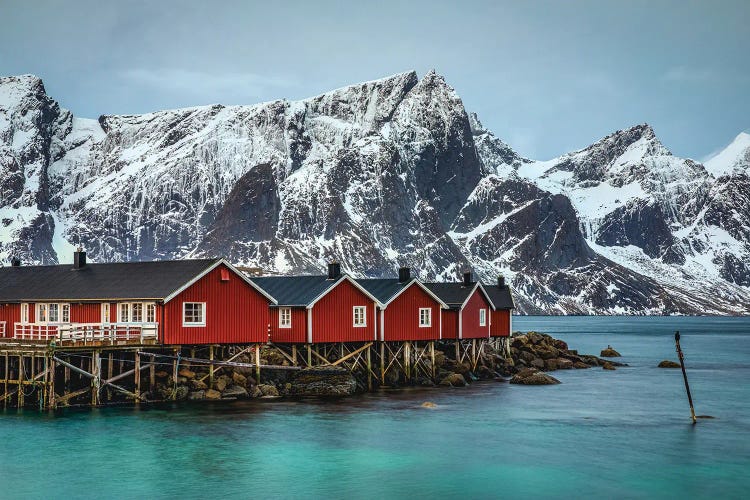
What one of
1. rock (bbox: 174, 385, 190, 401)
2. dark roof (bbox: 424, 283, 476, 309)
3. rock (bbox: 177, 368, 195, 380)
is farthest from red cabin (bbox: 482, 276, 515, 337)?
rock (bbox: 174, 385, 190, 401)

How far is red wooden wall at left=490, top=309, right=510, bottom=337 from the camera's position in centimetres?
9188

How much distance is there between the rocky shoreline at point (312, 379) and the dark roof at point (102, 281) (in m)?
6.08

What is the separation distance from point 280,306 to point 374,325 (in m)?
8.27

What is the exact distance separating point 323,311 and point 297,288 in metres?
3.82

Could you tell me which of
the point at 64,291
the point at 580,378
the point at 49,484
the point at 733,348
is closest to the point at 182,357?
the point at 64,291

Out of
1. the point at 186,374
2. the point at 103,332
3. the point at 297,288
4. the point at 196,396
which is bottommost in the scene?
the point at 196,396

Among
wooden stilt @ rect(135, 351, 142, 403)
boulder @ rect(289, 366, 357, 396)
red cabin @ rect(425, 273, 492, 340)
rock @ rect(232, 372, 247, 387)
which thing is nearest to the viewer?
wooden stilt @ rect(135, 351, 142, 403)

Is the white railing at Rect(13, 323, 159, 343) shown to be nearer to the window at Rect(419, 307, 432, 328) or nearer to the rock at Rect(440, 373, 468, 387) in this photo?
the window at Rect(419, 307, 432, 328)

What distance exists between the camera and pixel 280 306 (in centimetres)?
6925

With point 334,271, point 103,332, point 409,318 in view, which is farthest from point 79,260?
point 409,318

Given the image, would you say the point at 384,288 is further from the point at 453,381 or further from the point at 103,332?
the point at 103,332

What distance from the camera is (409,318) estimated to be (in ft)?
252

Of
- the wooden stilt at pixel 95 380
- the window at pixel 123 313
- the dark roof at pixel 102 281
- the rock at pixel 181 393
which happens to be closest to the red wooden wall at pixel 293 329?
the dark roof at pixel 102 281

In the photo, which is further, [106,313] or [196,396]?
[196,396]
